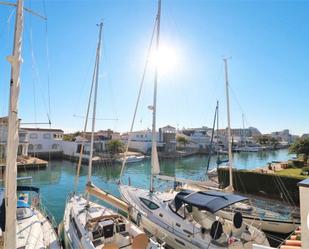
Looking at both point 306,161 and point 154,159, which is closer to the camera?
point 154,159

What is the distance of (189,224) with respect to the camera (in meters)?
9.77

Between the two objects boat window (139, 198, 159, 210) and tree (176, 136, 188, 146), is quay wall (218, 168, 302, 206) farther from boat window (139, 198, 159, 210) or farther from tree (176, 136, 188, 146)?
tree (176, 136, 188, 146)

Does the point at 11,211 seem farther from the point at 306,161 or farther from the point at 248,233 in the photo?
the point at 306,161

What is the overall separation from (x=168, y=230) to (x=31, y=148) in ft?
157

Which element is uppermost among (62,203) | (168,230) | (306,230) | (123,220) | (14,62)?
(14,62)

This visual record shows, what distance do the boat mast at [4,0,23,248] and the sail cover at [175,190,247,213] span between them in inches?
262

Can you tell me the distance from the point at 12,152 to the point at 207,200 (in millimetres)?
7554

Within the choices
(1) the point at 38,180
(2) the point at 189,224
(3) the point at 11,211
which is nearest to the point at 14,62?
(3) the point at 11,211

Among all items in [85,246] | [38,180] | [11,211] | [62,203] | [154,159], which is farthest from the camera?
[38,180]

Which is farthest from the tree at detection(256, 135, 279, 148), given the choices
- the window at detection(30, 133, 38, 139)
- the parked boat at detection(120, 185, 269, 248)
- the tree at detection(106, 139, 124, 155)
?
the parked boat at detection(120, 185, 269, 248)

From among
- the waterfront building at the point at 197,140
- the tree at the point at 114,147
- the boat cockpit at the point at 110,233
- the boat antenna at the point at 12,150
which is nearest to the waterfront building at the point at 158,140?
the waterfront building at the point at 197,140

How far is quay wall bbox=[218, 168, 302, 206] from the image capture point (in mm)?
19625

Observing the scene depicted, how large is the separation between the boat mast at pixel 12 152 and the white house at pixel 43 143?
48.8 metres

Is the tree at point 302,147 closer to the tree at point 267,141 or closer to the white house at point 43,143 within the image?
the white house at point 43,143
